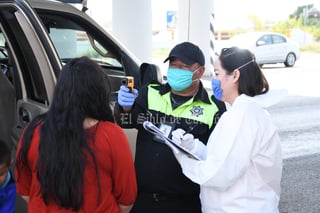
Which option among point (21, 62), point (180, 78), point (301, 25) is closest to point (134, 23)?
point (21, 62)

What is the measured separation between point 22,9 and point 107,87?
47.4 inches

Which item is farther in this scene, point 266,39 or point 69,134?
Result: point 266,39

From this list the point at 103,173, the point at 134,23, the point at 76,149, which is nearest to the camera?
the point at 76,149

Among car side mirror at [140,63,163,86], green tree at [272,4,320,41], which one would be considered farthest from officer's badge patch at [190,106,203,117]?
green tree at [272,4,320,41]

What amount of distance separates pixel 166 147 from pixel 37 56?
1051 mm

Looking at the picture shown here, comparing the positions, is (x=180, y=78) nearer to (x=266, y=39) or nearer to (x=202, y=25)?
(x=202, y=25)

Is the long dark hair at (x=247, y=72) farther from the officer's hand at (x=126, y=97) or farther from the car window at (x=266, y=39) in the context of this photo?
the car window at (x=266, y=39)

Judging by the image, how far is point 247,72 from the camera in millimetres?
2266

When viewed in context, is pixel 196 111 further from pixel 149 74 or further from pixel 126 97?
pixel 149 74

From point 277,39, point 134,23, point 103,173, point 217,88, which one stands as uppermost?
point 217,88

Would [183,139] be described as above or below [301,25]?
above

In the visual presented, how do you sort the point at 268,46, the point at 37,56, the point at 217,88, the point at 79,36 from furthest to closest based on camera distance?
the point at 268,46
the point at 79,36
the point at 37,56
the point at 217,88

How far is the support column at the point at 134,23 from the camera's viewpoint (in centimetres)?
1036

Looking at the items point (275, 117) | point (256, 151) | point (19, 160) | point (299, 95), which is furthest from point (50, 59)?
point (299, 95)
